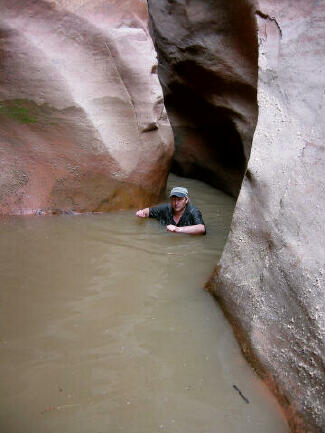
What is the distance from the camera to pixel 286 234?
2.77 meters

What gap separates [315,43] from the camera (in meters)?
3.50

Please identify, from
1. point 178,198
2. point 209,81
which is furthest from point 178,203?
point 209,81

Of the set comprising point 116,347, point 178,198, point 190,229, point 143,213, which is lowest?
point 143,213

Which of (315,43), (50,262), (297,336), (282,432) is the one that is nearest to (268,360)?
(297,336)

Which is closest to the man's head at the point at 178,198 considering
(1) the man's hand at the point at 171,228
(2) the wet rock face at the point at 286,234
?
(1) the man's hand at the point at 171,228

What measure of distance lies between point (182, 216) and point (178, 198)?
240mm

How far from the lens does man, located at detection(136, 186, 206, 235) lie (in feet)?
16.9

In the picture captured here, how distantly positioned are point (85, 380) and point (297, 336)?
115cm

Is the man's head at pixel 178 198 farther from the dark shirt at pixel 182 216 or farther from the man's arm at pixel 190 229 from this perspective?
the man's arm at pixel 190 229

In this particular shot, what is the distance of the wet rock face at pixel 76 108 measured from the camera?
17.9 feet

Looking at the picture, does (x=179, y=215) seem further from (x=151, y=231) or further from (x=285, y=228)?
(x=285, y=228)

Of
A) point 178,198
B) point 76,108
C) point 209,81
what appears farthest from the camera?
point 209,81

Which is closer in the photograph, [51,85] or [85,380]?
[85,380]

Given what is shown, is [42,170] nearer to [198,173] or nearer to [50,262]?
[50,262]
